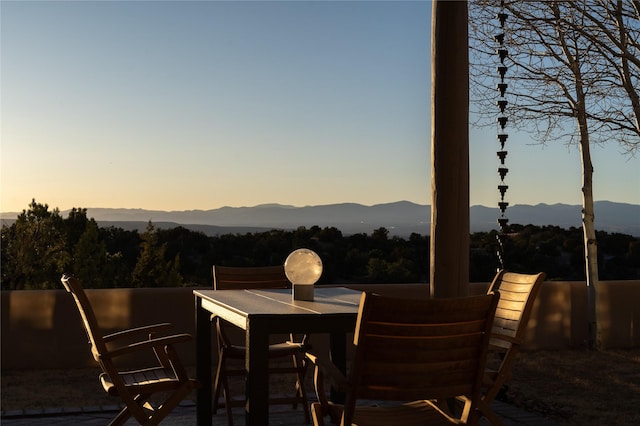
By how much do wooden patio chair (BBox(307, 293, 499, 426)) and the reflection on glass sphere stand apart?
117cm

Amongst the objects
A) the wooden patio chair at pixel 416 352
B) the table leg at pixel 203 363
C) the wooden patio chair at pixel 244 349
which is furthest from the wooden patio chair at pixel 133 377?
the wooden patio chair at pixel 416 352

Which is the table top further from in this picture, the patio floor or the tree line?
the tree line

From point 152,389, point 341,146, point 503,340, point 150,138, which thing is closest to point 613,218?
point 341,146

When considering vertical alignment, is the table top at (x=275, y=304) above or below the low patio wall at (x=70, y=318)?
above

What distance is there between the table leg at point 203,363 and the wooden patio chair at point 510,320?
1.52 m

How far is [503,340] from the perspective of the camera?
150 inches

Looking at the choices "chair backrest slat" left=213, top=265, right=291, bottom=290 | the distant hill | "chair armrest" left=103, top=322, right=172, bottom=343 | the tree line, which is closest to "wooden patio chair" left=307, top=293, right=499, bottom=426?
"chair armrest" left=103, top=322, right=172, bottom=343

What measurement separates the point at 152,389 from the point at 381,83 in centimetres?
855

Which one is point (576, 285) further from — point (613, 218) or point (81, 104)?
point (81, 104)

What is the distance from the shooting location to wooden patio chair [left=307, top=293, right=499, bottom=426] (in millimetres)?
2631

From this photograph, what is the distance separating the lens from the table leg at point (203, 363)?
4320mm

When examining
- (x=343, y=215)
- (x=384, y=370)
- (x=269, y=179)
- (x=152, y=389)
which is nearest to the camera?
(x=384, y=370)

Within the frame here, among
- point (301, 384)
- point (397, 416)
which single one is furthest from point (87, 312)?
point (301, 384)

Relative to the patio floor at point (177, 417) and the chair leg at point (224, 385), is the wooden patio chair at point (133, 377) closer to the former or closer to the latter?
the chair leg at point (224, 385)
